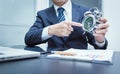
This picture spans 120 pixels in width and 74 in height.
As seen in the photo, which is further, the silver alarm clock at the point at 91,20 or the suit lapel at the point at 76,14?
the suit lapel at the point at 76,14

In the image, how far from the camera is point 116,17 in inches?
83.3

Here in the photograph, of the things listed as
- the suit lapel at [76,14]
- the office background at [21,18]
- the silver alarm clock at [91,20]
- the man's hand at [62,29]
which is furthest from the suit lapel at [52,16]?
the office background at [21,18]

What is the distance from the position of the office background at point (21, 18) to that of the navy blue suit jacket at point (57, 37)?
28.1 inches

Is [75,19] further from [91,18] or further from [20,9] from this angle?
[20,9]

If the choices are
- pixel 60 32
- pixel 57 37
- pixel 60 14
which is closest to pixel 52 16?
pixel 60 14

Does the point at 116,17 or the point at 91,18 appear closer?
the point at 91,18

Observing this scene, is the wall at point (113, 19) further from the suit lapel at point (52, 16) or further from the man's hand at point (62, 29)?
the man's hand at point (62, 29)

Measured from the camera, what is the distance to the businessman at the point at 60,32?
3.72ft

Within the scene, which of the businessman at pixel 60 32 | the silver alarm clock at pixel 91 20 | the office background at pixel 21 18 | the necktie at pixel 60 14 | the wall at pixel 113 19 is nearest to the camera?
the silver alarm clock at pixel 91 20

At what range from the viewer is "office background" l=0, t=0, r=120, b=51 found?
1967mm

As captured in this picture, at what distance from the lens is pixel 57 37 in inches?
50.5

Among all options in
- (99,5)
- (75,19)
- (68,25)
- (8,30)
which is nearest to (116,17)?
(99,5)

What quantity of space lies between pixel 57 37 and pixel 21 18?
3.39ft

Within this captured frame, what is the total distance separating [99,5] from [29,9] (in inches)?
31.6
